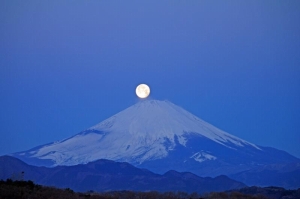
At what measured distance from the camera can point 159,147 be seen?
13012 cm

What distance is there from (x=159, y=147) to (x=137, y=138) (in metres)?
5.73

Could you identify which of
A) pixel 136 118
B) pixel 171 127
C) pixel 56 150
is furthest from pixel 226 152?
pixel 56 150

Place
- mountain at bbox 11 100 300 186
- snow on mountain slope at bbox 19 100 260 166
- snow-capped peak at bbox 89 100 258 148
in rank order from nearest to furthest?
mountain at bbox 11 100 300 186, snow on mountain slope at bbox 19 100 260 166, snow-capped peak at bbox 89 100 258 148

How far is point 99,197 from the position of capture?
24.2m

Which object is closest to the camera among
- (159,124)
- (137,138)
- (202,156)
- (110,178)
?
(110,178)

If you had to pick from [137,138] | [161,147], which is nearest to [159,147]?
[161,147]

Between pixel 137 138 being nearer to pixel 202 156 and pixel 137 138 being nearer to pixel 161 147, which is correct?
pixel 161 147

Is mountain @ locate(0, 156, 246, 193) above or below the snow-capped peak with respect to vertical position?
below

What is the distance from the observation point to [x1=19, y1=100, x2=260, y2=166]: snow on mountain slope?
126931 mm

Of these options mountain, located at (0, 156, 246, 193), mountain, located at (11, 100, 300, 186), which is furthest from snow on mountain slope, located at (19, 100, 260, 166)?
mountain, located at (0, 156, 246, 193)

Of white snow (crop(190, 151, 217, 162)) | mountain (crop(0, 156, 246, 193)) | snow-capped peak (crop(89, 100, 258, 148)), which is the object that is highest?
snow-capped peak (crop(89, 100, 258, 148))

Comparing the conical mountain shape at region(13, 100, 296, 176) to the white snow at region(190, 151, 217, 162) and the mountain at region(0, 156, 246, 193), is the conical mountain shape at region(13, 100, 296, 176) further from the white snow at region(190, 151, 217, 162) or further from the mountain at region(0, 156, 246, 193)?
the mountain at region(0, 156, 246, 193)

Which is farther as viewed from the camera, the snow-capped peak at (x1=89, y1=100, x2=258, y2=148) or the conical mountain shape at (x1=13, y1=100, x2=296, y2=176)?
the snow-capped peak at (x1=89, y1=100, x2=258, y2=148)

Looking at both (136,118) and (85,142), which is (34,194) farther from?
(136,118)
